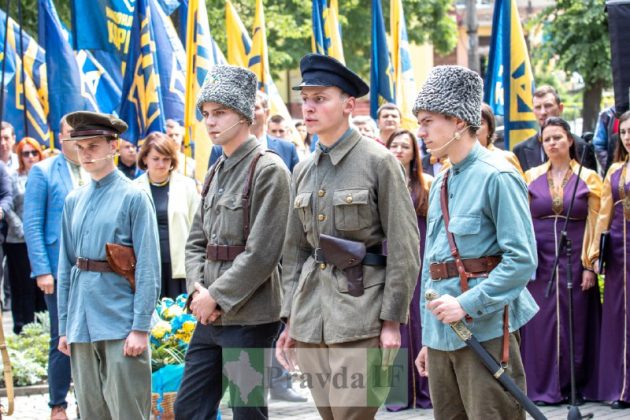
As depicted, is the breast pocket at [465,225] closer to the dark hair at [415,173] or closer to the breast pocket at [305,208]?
the breast pocket at [305,208]

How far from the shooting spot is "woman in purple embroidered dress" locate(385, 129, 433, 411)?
8.56 metres

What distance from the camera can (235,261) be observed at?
5785 millimetres

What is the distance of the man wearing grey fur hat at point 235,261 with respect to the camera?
579 cm

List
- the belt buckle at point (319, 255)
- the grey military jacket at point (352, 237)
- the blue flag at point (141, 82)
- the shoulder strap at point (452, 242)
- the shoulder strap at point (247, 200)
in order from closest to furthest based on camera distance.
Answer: the shoulder strap at point (452, 242)
the grey military jacket at point (352, 237)
the belt buckle at point (319, 255)
the shoulder strap at point (247, 200)
the blue flag at point (141, 82)

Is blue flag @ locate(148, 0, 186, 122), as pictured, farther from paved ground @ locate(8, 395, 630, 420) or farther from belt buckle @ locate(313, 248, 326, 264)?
belt buckle @ locate(313, 248, 326, 264)

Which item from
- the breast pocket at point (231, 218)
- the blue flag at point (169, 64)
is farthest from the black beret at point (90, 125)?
the blue flag at point (169, 64)

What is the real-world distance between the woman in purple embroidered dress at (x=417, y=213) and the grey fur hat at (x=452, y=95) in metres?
3.45

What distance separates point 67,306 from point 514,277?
2.86 m

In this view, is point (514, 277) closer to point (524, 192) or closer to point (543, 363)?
point (524, 192)

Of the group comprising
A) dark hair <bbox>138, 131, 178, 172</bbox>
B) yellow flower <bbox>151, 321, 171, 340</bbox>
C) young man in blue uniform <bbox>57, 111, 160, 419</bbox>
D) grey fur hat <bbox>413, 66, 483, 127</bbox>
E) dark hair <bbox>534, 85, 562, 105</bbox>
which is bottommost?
yellow flower <bbox>151, 321, 171, 340</bbox>

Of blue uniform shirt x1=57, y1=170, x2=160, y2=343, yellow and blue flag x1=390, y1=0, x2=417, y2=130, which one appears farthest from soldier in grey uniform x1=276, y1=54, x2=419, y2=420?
yellow and blue flag x1=390, y1=0, x2=417, y2=130

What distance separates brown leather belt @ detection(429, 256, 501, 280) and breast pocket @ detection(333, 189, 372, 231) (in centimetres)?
45

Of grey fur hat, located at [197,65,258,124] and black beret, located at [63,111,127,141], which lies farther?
black beret, located at [63,111,127,141]

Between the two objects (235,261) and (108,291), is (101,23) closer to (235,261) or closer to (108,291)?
(108,291)
